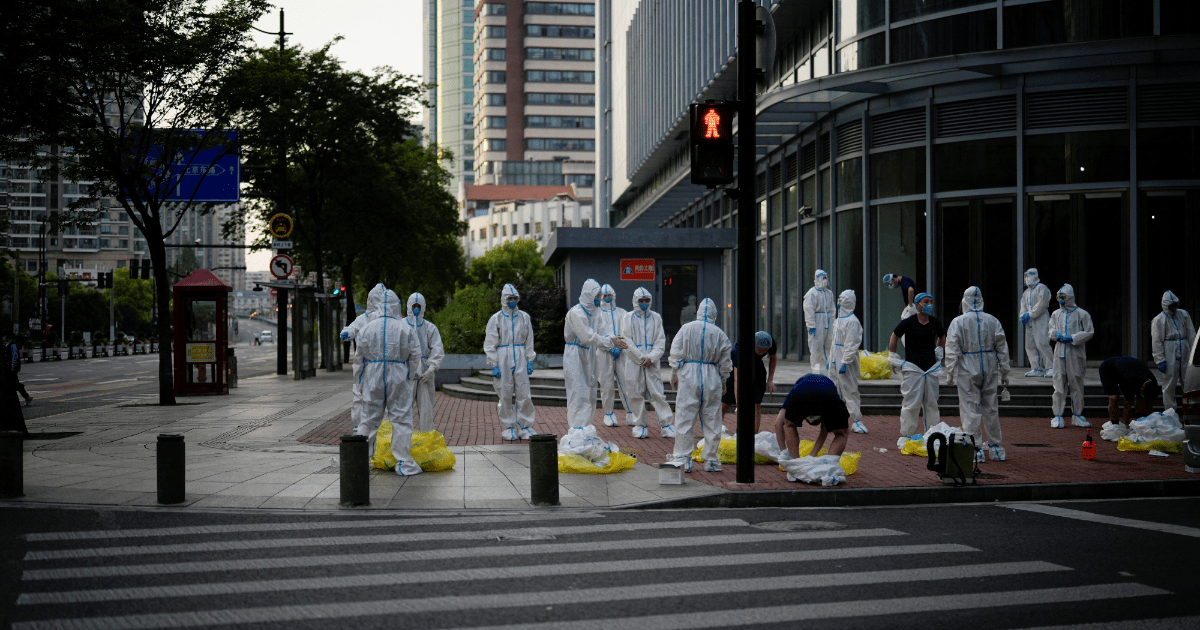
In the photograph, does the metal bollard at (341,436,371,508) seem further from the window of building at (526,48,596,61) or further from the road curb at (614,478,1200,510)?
the window of building at (526,48,596,61)

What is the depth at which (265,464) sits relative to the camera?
1135 cm

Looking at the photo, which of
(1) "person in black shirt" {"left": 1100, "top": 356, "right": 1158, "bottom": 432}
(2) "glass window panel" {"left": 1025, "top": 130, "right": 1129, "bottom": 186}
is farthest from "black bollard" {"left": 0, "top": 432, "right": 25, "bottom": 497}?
(2) "glass window panel" {"left": 1025, "top": 130, "right": 1129, "bottom": 186}

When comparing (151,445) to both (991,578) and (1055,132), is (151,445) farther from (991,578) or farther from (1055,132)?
(1055,132)

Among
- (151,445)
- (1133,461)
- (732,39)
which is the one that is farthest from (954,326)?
(732,39)

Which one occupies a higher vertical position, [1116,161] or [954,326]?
[1116,161]

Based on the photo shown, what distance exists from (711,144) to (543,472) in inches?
132

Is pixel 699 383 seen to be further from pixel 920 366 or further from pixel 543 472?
pixel 920 366

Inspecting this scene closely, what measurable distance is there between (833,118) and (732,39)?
6.88m

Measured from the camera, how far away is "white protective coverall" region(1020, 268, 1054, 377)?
18.2 meters

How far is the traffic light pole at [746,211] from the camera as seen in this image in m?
9.38

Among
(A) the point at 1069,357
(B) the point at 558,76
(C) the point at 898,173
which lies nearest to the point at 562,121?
(B) the point at 558,76

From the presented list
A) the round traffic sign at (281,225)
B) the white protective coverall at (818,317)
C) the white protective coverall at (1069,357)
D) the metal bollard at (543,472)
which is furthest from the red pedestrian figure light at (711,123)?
the round traffic sign at (281,225)

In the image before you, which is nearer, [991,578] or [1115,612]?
[1115,612]

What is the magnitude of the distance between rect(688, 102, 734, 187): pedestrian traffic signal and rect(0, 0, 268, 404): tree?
36.7 ft
